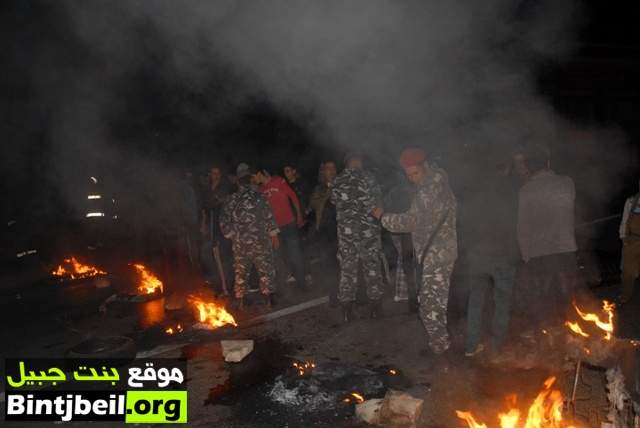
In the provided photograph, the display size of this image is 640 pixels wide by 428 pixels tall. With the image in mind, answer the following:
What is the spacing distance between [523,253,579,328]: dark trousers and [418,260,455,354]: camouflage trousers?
32.8 inches

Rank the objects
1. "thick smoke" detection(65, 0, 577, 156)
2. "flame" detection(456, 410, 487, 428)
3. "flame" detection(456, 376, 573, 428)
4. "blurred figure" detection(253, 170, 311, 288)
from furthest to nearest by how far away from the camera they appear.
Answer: "blurred figure" detection(253, 170, 311, 288), "thick smoke" detection(65, 0, 577, 156), "flame" detection(456, 410, 487, 428), "flame" detection(456, 376, 573, 428)

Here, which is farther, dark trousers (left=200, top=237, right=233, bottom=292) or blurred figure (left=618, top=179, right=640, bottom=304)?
dark trousers (left=200, top=237, right=233, bottom=292)

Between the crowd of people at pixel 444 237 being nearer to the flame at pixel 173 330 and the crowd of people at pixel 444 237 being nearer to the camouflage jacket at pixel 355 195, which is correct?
the camouflage jacket at pixel 355 195

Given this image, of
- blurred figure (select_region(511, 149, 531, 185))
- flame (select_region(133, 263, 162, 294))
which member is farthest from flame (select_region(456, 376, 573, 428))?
flame (select_region(133, 263, 162, 294))

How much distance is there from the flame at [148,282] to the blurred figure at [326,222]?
2504 millimetres

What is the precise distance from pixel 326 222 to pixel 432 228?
89.6 inches

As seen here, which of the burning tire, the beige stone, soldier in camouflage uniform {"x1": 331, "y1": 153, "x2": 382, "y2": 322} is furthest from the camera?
soldier in camouflage uniform {"x1": 331, "y1": 153, "x2": 382, "y2": 322}

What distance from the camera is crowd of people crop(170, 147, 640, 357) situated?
Result: 4262 mm

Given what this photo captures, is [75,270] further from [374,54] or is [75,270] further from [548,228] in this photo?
[548,228]

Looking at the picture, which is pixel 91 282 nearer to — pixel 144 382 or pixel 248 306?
pixel 248 306

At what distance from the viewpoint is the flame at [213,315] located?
18.6 ft

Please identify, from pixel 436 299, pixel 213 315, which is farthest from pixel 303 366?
pixel 213 315

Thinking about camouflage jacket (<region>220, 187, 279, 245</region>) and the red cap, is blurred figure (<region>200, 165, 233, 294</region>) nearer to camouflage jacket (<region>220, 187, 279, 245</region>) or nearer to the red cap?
camouflage jacket (<region>220, 187, 279, 245</region>)

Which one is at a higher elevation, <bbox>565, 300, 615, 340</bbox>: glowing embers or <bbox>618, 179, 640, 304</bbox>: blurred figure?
<bbox>618, 179, 640, 304</bbox>: blurred figure
